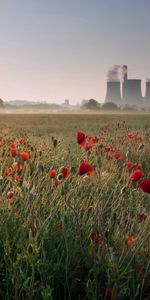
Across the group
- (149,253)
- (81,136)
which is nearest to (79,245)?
(149,253)

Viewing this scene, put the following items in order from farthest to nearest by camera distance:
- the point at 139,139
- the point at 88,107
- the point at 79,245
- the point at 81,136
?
the point at 88,107 → the point at 139,139 → the point at 81,136 → the point at 79,245

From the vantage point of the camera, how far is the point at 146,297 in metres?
2.33

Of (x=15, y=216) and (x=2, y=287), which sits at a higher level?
(x=15, y=216)

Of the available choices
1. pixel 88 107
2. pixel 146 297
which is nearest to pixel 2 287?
pixel 146 297

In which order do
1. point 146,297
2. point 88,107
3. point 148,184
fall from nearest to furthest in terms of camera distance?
point 148,184 → point 146,297 → point 88,107

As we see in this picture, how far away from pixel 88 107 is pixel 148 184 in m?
145

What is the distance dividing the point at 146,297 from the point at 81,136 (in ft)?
4.32

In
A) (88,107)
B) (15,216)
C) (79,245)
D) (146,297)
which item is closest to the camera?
(146,297)

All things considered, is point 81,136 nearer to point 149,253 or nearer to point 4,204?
point 4,204

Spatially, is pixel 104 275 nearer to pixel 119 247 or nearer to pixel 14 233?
pixel 119 247

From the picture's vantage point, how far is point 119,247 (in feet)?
8.32

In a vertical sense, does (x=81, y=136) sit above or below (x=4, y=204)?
above

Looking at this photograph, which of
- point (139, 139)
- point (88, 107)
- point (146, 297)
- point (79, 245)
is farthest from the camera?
point (88, 107)

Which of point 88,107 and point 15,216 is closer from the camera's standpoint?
point 15,216
